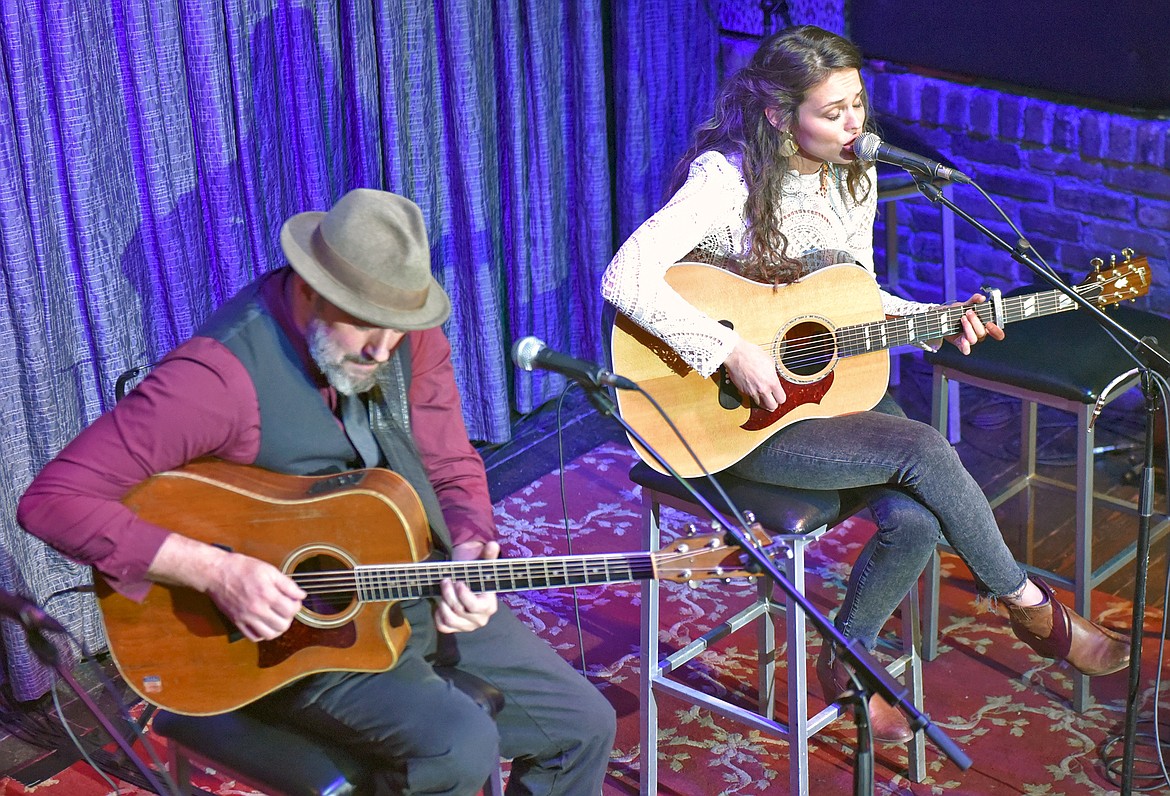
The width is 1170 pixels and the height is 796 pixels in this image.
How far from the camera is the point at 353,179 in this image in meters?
4.40

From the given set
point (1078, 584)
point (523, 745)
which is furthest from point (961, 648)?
point (523, 745)

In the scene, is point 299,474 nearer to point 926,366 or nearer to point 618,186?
point 618,186

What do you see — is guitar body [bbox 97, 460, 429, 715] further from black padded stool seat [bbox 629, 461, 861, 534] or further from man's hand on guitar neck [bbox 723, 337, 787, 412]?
man's hand on guitar neck [bbox 723, 337, 787, 412]

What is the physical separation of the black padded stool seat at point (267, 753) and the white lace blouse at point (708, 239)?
1010mm

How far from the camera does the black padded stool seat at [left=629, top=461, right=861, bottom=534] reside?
9.67ft

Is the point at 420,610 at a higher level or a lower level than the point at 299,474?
lower

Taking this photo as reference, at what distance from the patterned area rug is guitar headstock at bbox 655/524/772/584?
36.9 inches

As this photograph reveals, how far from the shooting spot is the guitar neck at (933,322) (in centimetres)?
325

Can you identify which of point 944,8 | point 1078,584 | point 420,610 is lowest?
point 1078,584

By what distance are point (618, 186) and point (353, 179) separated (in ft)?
4.37

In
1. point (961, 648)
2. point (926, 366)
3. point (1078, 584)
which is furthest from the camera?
point (926, 366)

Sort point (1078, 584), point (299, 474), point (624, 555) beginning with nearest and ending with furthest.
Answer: point (624, 555)
point (299, 474)
point (1078, 584)

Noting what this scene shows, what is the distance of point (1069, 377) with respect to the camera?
11.2 feet

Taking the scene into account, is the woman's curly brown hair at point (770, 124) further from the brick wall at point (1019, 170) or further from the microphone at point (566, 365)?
the brick wall at point (1019, 170)
